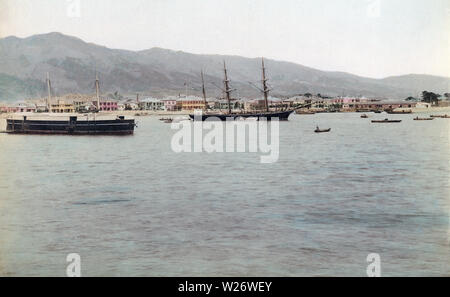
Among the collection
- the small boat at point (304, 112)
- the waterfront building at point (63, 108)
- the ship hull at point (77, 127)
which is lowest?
the ship hull at point (77, 127)

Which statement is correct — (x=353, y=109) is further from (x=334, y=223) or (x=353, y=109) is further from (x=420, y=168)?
(x=334, y=223)

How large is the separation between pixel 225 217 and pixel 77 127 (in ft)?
155

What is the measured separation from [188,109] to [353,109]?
47284 millimetres

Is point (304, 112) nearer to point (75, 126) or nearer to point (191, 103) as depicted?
point (191, 103)

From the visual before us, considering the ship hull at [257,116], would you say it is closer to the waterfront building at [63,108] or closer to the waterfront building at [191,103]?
the waterfront building at [63,108]

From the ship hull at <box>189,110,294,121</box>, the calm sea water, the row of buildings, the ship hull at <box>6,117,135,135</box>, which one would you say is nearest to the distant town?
the row of buildings

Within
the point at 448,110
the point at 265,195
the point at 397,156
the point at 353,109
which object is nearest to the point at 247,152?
the point at 397,156

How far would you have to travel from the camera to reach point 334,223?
16.2 metres

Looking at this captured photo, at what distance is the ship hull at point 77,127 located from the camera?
201 ft

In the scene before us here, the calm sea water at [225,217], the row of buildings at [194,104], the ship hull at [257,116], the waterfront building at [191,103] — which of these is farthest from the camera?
the waterfront building at [191,103]

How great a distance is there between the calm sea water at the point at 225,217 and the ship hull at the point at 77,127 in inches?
1030

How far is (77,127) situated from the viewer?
202 feet

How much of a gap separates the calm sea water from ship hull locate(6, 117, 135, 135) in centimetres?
2616

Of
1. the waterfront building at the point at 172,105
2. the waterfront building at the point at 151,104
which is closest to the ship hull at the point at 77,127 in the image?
the waterfront building at the point at 172,105
